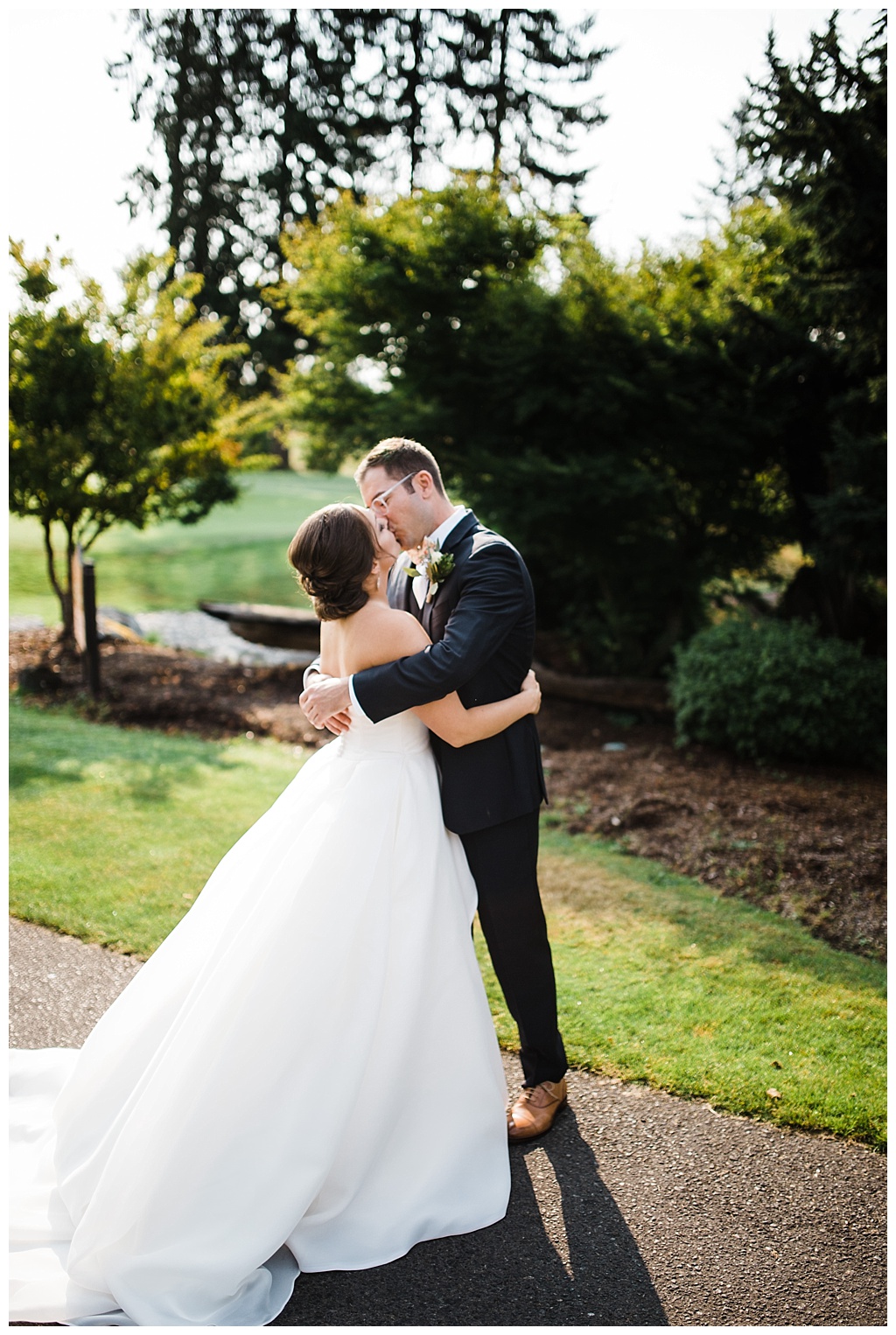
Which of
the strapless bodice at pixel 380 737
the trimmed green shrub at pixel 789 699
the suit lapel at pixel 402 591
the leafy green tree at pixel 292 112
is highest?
the leafy green tree at pixel 292 112

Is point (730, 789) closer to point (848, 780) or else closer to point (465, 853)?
point (848, 780)

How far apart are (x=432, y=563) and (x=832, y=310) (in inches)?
224

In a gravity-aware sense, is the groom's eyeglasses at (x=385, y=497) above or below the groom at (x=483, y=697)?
above

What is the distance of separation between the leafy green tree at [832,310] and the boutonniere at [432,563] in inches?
200

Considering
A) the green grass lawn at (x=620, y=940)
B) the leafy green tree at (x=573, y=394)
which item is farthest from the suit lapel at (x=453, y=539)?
the leafy green tree at (x=573, y=394)

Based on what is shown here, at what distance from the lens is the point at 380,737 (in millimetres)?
3082

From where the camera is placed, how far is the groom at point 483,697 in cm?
295

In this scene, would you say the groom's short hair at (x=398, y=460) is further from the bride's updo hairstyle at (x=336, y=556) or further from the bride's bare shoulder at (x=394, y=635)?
the bride's bare shoulder at (x=394, y=635)

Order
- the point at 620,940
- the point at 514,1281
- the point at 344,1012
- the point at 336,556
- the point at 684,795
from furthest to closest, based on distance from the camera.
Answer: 1. the point at 684,795
2. the point at 620,940
3. the point at 336,556
4. the point at 344,1012
5. the point at 514,1281

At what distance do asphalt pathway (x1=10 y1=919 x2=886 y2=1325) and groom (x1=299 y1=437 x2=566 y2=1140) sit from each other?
0.27 m

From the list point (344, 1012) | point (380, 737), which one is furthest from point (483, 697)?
point (344, 1012)

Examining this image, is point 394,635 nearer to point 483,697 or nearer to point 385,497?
point 483,697

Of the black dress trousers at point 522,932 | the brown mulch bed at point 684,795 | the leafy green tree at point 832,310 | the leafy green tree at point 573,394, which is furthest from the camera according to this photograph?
the leafy green tree at point 573,394

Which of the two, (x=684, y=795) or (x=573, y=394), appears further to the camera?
(x=573, y=394)
